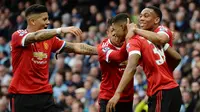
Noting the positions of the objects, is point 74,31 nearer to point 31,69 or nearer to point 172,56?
point 31,69

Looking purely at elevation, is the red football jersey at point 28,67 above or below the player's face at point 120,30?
below

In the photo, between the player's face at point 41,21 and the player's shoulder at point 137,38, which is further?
the player's face at point 41,21

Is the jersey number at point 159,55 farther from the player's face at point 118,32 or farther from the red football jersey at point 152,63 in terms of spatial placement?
the player's face at point 118,32

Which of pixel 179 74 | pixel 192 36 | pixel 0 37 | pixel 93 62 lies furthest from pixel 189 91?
pixel 0 37

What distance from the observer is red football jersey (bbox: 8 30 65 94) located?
1042 centimetres

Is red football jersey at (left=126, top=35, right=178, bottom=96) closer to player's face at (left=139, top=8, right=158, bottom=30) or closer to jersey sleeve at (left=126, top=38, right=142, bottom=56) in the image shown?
jersey sleeve at (left=126, top=38, right=142, bottom=56)

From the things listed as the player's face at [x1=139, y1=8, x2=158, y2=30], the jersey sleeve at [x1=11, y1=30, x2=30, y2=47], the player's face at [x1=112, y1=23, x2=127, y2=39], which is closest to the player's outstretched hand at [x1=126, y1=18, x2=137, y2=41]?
the player's face at [x1=139, y1=8, x2=158, y2=30]

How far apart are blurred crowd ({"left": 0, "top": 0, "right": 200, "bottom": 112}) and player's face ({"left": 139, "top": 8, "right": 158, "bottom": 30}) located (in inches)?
106

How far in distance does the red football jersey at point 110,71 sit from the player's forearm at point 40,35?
2.92ft

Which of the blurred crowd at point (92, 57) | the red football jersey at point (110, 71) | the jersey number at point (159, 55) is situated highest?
the jersey number at point (159, 55)

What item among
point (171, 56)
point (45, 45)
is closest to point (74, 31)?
point (45, 45)

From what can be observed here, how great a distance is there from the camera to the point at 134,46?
972 centimetres

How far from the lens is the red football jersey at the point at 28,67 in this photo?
34.2 feet

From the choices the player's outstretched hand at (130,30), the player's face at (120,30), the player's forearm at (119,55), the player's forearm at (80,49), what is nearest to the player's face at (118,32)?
the player's face at (120,30)
